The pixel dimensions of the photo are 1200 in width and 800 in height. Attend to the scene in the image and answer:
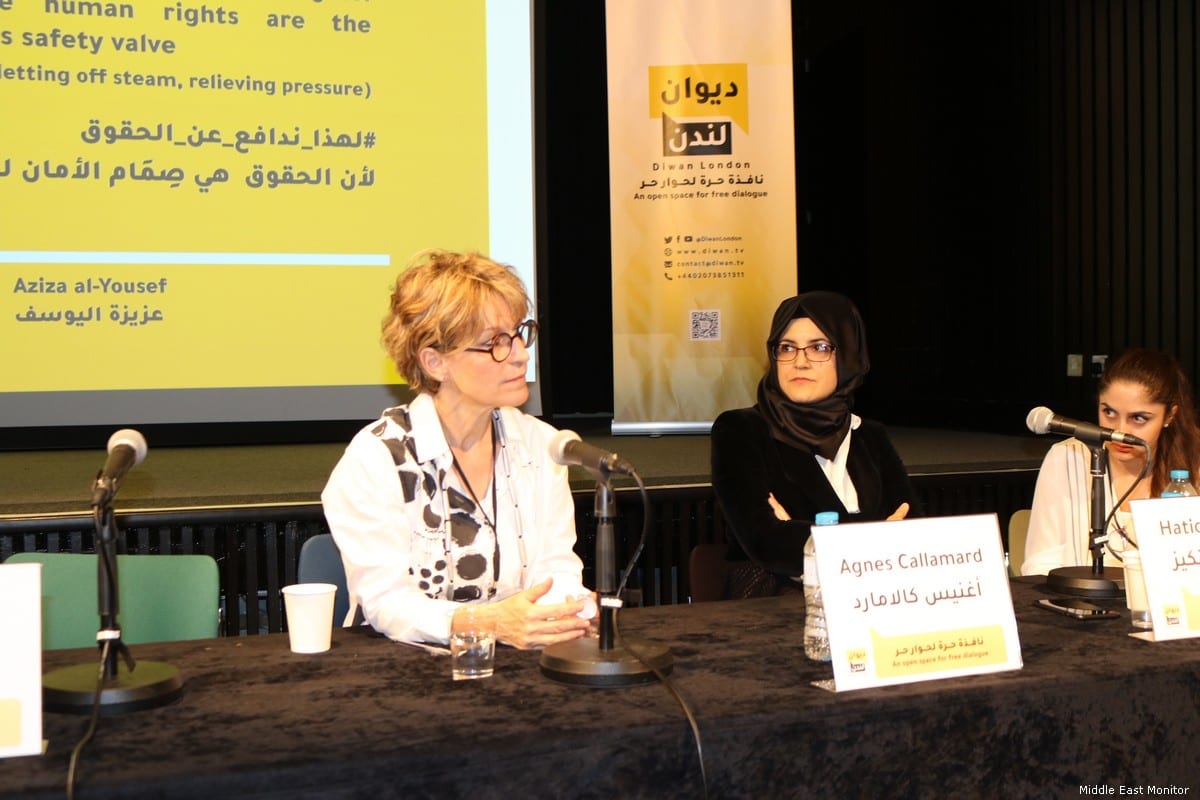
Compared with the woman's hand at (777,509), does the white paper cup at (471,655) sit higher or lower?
lower

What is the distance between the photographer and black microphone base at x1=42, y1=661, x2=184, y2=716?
1.35m

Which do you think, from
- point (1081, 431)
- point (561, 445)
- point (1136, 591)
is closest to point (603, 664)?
point (561, 445)

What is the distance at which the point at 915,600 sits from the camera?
4.88 feet

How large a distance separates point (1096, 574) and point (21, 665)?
5.67ft

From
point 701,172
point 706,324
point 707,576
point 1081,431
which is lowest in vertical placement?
point 707,576

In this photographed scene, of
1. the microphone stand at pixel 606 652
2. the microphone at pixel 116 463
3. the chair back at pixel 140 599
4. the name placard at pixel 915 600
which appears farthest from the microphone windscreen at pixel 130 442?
the name placard at pixel 915 600

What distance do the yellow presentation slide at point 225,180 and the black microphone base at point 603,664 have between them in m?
2.79

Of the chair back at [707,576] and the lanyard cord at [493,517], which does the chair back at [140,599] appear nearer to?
the lanyard cord at [493,517]

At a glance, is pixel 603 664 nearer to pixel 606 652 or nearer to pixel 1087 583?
pixel 606 652

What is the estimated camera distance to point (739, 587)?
8.50ft

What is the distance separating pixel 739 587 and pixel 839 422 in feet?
1.47

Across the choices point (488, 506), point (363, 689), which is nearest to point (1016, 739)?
point (363, 689)

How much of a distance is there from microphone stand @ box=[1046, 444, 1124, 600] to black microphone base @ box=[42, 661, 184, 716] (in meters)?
1.49

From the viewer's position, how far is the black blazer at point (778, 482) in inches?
97.1
